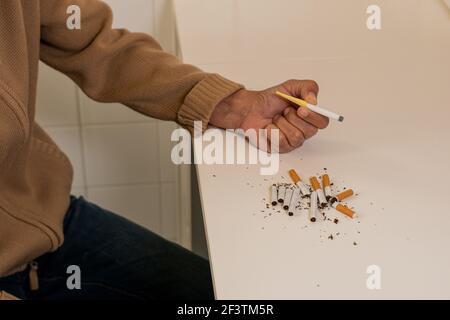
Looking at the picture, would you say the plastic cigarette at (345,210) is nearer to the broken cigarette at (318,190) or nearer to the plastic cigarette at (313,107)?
the broken cigarette at (318,190)

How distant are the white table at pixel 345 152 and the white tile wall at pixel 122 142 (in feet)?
0.50

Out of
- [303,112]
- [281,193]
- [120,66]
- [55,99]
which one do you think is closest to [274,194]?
[281,193]

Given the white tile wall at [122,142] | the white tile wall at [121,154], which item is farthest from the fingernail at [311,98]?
the white tile wall at [121,154]

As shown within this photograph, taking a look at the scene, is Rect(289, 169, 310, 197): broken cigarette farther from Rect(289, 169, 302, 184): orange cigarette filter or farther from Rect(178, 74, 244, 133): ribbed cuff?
Rect(178, 74, 244, 133): ribbed cuff

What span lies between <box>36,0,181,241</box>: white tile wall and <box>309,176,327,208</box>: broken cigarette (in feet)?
2.13

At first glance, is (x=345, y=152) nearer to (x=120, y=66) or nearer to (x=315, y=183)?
(x=315, y=183)

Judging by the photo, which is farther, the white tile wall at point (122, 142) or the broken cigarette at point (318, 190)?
the white tile wall at point (122, 142)

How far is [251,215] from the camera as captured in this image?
31.1 inches

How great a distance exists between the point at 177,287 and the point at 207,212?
30cm

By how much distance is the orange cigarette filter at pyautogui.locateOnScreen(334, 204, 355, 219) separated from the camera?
79 cm

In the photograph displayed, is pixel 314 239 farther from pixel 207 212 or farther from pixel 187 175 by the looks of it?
A: pixel 187 175

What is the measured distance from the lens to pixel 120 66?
1040 mm

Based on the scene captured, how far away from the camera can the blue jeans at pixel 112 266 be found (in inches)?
41.1

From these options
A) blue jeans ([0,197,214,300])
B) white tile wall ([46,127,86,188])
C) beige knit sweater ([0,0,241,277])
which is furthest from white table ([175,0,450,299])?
white tile wall ([46,127,86,188])
